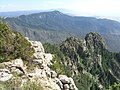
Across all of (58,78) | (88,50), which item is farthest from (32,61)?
(88,50)

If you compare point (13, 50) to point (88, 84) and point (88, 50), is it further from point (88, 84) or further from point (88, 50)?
point (88, 50)

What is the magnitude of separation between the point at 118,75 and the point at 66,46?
37.0m

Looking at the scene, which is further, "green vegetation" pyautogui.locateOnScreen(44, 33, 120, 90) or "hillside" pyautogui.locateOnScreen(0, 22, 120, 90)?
"green vegetation" pyautogui.locateOnScreen(44, 33, 120, 90)

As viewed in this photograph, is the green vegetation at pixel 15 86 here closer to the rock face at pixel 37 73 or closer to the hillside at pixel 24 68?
the hillside at pixel 24 68

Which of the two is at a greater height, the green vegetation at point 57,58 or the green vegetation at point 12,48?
the green vegetation at point 12,48

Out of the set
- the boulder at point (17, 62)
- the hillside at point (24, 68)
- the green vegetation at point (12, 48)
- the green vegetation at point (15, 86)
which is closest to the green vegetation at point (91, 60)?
the green vegetation at point (12, 48)

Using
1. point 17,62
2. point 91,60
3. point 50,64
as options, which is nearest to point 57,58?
point 50,64

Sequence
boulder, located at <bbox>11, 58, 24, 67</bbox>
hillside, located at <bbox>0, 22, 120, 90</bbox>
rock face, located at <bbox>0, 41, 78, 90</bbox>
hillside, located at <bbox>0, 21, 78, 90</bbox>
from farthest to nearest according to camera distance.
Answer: boulder, located at <bbox>11, 58, 24, 67</bbox>, rock face, located at <bbox>0, 41, 78, 90</bbox>, hillside, located at <bbox>0, 22, 120, 90</bbox>, hillside, located at <bbox>0, 21, 78, 90</bbox>

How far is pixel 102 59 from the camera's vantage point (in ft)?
618

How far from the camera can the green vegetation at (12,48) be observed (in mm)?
31062

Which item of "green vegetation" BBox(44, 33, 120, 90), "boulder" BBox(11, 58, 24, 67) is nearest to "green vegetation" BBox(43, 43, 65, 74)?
"green vegetation" BBox(44, 33, 120, 90)

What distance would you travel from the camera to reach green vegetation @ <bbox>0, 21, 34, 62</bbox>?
31.1m

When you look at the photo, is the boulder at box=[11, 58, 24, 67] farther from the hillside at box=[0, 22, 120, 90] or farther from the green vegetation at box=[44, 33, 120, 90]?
the green vegetation at box=[44, 33, 120, 90]

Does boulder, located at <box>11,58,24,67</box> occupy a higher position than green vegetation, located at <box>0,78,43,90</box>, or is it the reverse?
green vegetation, located at <box>0,78,43,90</box>
